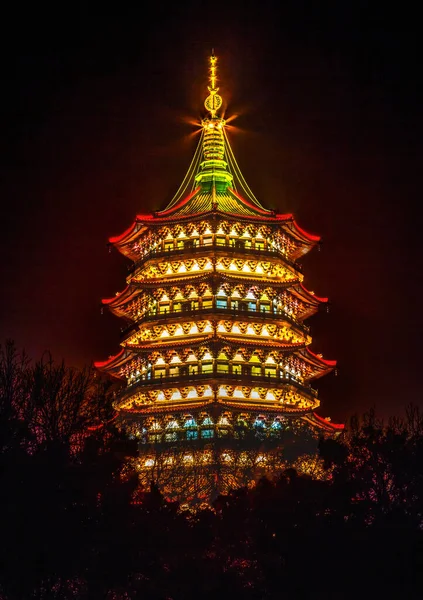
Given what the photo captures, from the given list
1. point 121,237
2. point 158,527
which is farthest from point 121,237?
point 158,527

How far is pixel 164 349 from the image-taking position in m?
72.5

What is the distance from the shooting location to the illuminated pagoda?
68.8 metres

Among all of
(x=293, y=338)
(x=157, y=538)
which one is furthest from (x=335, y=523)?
(x=293, y=338)

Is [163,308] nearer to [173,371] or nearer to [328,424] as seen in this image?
[173,371]

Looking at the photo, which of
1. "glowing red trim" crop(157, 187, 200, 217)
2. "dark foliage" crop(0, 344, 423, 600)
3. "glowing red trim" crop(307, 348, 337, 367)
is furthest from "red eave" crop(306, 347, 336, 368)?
"dark foliage" crop(0, 344, 423, 600)

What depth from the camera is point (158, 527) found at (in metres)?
43.7

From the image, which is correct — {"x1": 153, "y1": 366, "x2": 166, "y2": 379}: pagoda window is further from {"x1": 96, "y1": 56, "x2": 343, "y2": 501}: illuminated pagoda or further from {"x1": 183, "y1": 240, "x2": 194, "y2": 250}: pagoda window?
{"x1": 183, "y1": 240, "x2": 194, "y2": 250}: pagoda window

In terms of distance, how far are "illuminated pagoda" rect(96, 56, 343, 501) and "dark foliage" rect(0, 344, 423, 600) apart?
61.5 feet

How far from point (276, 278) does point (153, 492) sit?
103ft

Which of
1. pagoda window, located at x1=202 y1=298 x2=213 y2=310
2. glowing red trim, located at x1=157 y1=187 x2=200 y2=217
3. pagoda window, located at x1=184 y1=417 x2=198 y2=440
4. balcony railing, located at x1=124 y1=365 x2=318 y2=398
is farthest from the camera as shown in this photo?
glowing red trim, located at x1=157 y1=187 x2=200 y2=217

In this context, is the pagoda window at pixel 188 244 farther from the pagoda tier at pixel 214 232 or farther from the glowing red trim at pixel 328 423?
the glowing red trim at pixel 328 423

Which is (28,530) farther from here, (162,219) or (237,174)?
(237,174)

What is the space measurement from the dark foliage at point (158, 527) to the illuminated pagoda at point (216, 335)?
61.5 ft

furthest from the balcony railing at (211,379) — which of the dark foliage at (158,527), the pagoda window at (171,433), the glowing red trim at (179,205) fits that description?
the dark foliage at (158,527)
